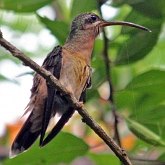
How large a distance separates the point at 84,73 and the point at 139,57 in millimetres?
359

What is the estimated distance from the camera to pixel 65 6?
5645 mm

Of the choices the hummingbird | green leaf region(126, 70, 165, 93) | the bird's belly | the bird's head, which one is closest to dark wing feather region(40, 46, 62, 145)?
the hummingbird

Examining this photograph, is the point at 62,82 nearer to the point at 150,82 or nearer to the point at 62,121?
the point at 62,121

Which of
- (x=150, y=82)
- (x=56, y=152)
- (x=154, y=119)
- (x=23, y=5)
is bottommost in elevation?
(x=56, y=152)

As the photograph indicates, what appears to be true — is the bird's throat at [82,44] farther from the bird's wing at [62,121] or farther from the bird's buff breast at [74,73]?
the bird's wing at [62,121]

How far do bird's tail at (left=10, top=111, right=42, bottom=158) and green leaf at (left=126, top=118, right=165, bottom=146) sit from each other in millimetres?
559

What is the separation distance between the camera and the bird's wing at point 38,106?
342 centimetres

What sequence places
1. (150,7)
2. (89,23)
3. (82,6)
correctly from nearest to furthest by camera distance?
(150,7)
(82,6)
(89,23)

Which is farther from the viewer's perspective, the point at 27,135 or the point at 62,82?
the point at 62,82

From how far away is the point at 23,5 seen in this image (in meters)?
3.61

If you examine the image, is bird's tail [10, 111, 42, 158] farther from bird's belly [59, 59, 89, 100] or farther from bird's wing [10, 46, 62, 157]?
bird's belly [59, 59, 89, 100]

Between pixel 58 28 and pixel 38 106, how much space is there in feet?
1.70

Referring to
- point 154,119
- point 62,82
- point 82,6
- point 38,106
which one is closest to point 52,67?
point 62,82

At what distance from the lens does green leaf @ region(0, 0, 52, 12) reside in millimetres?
3580
